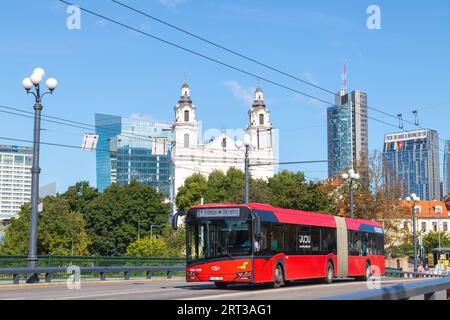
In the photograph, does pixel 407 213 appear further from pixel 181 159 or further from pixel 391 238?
pixel 181 159

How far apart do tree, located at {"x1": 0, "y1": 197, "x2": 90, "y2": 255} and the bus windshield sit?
59.6 m

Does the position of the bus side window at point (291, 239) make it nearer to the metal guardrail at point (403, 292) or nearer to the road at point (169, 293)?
the road at point (169, 293)

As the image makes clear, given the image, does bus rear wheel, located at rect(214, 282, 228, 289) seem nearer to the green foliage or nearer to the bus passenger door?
the bus passenger door

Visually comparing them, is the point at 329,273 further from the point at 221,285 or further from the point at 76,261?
the point at 76,261

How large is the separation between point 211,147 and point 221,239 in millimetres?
132813

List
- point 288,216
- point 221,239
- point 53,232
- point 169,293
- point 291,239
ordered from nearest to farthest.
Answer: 1. point 169,293
2. point 221,239
3. point 291,239
4. point 288,216
5. point 53,232

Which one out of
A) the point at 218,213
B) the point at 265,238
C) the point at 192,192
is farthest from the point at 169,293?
the point at 192,192

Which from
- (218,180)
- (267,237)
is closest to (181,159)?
(218,180)

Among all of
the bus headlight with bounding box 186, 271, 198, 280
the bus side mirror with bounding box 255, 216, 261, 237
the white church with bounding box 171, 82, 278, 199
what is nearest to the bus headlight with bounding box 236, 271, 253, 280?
the bus side mirror with bounding box 255, 216, 261, 237

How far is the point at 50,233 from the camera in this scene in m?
80.8

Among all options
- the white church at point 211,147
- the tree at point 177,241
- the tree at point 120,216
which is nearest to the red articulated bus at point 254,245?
the tree at point 177,241

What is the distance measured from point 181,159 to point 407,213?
90.7 meters

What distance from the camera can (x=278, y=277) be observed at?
880 inches

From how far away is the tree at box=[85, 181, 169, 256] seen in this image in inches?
3799
